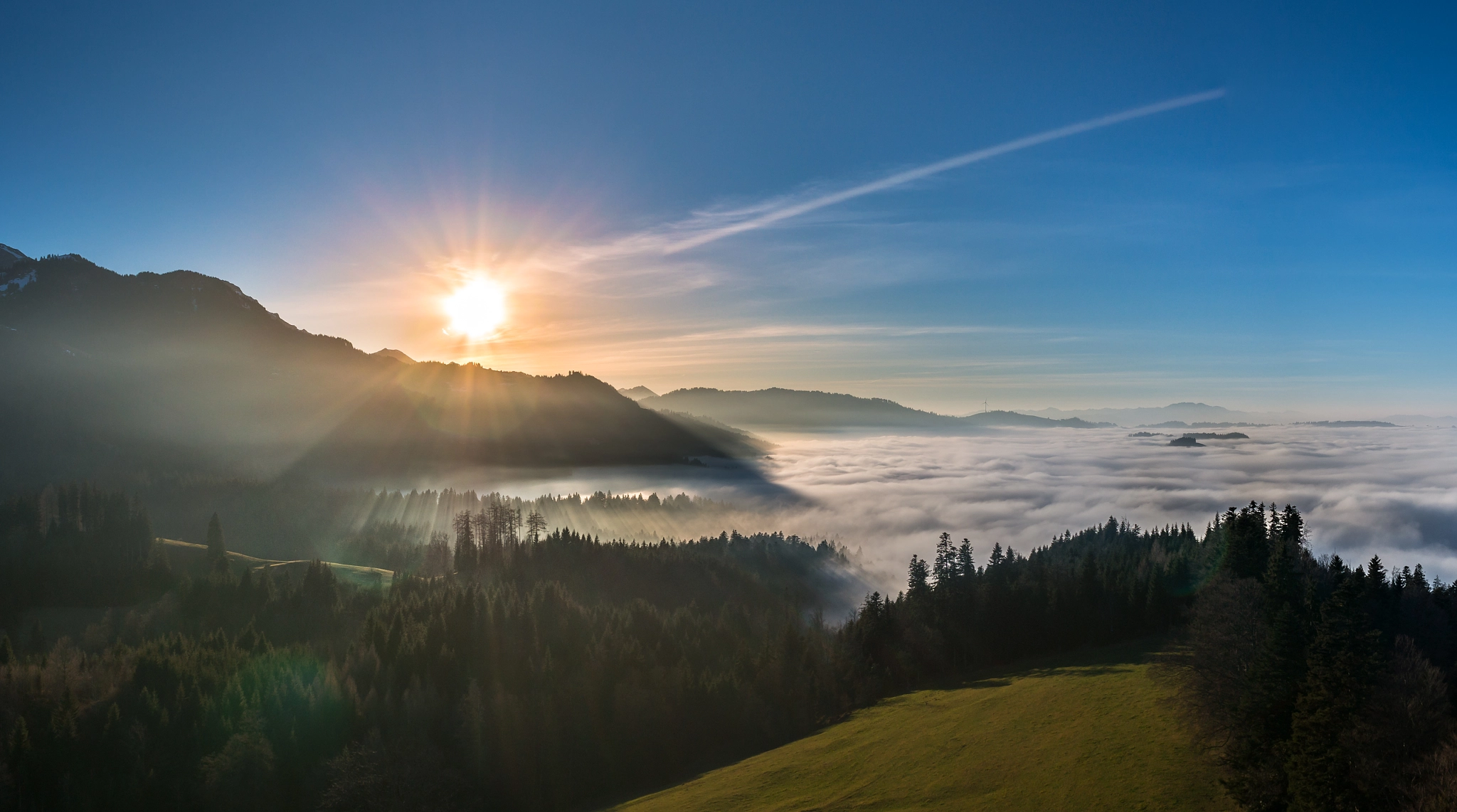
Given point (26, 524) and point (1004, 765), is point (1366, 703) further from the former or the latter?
point (26, 524)

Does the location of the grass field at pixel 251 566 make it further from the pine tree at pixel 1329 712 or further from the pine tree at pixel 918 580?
the pine tree at pixel 1329 712

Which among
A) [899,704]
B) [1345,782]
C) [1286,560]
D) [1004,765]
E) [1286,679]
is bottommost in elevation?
[899,704]

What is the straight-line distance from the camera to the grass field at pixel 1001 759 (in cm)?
5559

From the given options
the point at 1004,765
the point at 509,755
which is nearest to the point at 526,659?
the point at 509,755

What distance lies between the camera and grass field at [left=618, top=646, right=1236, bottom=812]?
5559 centimetres

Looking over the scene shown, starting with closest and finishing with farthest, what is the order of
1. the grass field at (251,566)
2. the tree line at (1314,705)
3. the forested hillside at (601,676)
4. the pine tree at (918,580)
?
the tree line at (1314,705)
the forested hillside at (601,676)
the pine tree at (918,580)
the grass field at (251,566)

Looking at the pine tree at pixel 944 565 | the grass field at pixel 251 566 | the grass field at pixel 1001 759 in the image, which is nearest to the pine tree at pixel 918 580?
the pine tree at pixel 944 565

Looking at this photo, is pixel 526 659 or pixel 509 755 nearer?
pixel 509 755

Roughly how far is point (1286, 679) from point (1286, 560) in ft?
78.2

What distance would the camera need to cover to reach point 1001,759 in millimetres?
64500

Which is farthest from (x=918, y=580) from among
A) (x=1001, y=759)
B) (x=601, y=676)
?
(x=1001, y=759)

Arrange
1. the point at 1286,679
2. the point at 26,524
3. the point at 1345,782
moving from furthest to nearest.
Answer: the point at 26,524, the point at 1286,679, the point at 1345,782

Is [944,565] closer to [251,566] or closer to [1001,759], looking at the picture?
[1001,759]

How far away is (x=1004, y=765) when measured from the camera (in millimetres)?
62906
